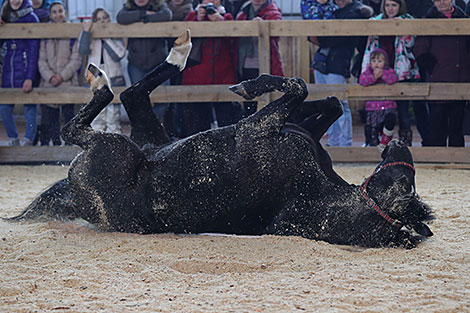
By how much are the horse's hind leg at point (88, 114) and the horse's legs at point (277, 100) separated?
871 mm

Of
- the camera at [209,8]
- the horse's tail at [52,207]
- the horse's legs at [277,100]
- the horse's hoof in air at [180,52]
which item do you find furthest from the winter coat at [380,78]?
the horse's tail at [52,207]

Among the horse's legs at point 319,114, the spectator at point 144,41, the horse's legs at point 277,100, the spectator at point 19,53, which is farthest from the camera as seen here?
the spectator at point 19,53

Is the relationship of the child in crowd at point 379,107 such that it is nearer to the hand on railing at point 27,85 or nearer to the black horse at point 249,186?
the black horse at point 249,186

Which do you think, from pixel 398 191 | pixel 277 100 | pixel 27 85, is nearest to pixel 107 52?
pixel 27 85

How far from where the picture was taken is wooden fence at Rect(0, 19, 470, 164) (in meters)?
6.67

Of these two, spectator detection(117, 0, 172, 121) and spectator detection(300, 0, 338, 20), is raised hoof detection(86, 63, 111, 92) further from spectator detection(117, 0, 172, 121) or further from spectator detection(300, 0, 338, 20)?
spectator detection(300, 0, 338, 20)

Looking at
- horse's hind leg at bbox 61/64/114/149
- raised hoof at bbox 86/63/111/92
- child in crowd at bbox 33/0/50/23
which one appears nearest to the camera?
horse's hind leg at bbox 61/64/114/149

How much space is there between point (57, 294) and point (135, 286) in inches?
13.5

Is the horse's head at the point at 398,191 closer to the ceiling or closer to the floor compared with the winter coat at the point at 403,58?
closer to the floor

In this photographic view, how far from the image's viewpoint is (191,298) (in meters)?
2.66

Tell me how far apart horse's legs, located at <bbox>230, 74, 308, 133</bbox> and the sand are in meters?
0.66

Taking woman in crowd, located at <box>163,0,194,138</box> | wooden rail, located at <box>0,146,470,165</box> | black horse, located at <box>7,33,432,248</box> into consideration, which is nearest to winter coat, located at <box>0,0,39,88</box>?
wooden rail, located at <box>0,146,470,165</box>

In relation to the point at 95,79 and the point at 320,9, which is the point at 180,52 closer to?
the point at 95,79

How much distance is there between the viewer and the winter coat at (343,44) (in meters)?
7.10
